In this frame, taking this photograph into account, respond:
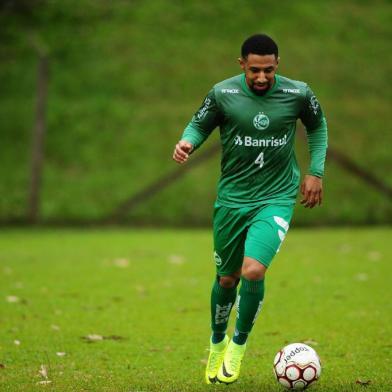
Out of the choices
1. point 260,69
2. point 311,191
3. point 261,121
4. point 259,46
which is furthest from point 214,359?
point 259,46

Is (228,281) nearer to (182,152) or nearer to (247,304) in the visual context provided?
(247,304)

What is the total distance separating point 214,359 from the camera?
662cm

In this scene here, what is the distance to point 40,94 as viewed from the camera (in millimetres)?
19094

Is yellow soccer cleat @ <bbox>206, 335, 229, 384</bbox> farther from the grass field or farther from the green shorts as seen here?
the green shorts

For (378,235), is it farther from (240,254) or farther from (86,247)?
(240,254)

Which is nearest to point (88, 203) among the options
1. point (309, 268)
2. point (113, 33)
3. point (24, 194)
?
point (24, 194)

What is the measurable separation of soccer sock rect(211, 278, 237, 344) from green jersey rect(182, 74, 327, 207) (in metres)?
0.72

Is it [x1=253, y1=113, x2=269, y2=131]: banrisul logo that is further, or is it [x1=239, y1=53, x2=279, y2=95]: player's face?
[x1=253, y1=113, x2=269, y2=131]: banrisul logo

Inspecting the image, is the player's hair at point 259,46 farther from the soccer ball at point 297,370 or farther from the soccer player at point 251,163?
the soccer ball at point 297,370

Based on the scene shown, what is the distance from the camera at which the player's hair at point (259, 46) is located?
620 cm

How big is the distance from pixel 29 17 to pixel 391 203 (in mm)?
11996

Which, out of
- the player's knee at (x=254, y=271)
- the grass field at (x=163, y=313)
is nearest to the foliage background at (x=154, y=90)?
the grass field at (x=163, y=313)

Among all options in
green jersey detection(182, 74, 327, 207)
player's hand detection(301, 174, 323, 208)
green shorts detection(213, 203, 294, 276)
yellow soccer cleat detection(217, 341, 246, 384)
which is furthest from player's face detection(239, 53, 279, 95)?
yellow soccer cleat detection(217, 341, 246, 384)

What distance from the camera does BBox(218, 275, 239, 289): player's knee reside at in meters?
6.62
